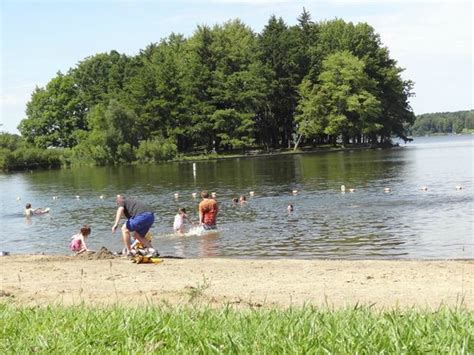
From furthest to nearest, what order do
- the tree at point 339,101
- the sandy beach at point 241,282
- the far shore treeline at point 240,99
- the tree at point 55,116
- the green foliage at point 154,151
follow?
1. the tree at point 55,116
2. the tree at point 339,101
3. the far shore treeline at point 240,99
4. the green foliage at point 154,151
5. the sandy beach at point 241,282

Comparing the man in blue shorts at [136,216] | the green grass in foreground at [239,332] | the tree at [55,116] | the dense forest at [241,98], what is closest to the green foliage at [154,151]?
the dense forest at [241,98]

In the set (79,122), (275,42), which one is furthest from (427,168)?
(79,122)

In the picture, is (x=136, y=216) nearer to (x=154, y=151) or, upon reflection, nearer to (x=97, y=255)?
(x=97, y=255)

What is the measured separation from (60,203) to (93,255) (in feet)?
82.9

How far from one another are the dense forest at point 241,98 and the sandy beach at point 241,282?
251 feet

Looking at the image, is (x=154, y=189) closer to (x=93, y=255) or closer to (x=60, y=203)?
(x=60, y=203)

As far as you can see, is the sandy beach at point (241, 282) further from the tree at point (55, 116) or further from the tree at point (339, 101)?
the tree at point (55, 116)

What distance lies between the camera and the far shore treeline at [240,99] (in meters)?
96.9

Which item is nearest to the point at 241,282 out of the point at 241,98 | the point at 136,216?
the point at 136,216

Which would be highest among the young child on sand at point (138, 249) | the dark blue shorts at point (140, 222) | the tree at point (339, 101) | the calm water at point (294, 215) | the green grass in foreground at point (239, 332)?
the tree at point (339, 101)

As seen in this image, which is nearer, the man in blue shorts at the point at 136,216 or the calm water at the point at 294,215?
the man in blue shorts at the point at 136,216

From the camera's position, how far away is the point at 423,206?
30.6 metres

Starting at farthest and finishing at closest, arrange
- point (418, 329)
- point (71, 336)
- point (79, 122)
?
point (79, 122) → point (71, 336) → point (418, 329)

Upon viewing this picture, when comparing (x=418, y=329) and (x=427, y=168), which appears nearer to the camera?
(x=418, y=329)
